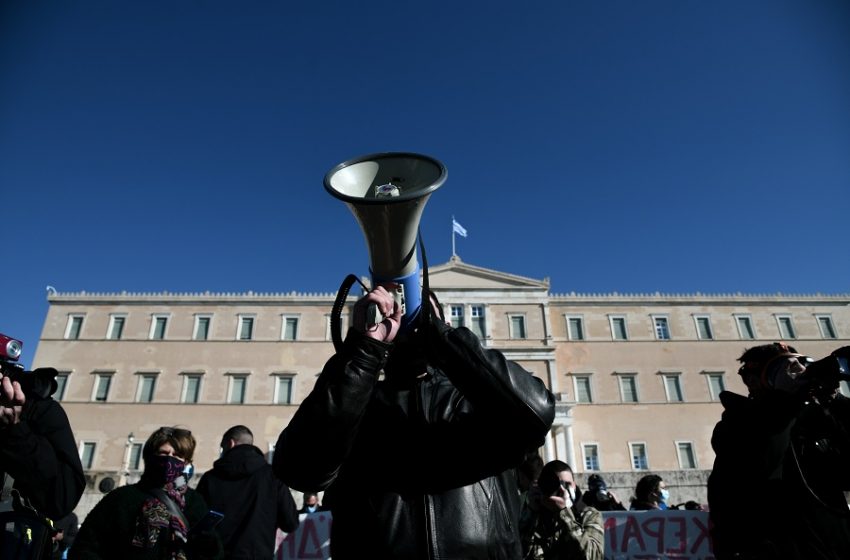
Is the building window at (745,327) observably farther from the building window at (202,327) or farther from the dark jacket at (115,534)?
the dark jacket at (115,534)

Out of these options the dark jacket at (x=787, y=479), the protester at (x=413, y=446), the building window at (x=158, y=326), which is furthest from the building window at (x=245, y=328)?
the protester at (x=413, y=446)

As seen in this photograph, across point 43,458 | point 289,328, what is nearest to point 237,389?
point 289,328

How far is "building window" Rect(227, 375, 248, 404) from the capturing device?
36.2 m

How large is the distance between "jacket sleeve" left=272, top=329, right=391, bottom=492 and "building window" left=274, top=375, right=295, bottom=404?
36252 millimetres

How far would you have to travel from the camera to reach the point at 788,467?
8.04ft

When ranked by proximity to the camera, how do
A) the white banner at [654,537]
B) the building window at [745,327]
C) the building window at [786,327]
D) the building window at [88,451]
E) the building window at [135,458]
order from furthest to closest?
Result: the building window at [786,327]
the building window at [745,327]
the building window at [88,451]
the building window at [135,458]
the white banner at [654,537]

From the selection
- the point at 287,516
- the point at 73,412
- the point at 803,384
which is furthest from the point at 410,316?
the point at 73,412

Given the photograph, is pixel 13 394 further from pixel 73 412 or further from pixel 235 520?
pixel 73 412

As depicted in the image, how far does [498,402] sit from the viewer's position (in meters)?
1.71

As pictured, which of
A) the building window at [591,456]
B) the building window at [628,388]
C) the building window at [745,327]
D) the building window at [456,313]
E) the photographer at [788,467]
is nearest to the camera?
the photographer at [788,467]

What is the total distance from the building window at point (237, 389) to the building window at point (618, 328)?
1013 inches

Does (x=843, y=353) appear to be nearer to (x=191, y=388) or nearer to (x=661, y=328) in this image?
(x=191, y=388)

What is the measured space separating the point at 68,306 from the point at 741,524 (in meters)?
45.3

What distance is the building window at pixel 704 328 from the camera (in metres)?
38.4
